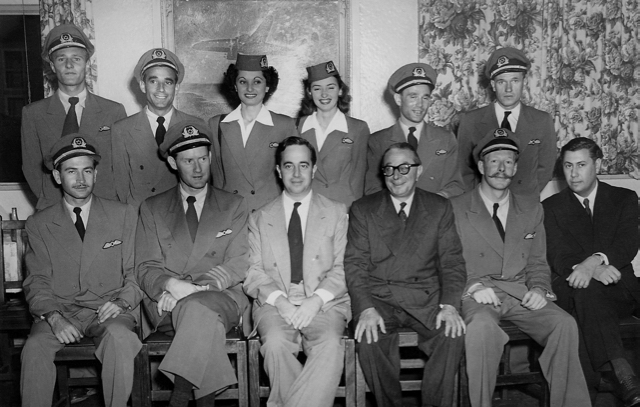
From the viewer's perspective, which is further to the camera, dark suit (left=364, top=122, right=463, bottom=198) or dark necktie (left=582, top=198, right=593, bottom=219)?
dark suit (left=364, top=122, right=463, bottom=198)

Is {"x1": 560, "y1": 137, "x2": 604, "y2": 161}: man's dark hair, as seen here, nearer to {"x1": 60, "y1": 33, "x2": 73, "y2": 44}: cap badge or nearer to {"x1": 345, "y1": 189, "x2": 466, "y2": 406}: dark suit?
{"x1": 345, "y1": 189, "x2": 466, "y2": 406}: dark suit

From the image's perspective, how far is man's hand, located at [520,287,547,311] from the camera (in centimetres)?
332

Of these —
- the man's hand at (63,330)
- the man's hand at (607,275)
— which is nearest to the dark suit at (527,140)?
the man's hand at (607,275)

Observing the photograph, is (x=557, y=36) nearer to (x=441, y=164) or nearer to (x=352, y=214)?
(x=441, y=164)

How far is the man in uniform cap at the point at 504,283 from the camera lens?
3.15 m

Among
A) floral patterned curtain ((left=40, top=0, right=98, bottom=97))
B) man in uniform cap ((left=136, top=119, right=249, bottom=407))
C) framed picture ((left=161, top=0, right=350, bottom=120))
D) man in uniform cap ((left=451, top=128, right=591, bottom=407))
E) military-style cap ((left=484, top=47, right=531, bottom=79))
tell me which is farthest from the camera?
framed picture ((left=161, top=0, right=350, bottom=120))

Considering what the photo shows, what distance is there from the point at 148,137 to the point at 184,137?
Result: 435mm

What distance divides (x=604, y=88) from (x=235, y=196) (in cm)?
318

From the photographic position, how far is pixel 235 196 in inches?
138

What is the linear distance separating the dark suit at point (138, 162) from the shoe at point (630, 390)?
275cm

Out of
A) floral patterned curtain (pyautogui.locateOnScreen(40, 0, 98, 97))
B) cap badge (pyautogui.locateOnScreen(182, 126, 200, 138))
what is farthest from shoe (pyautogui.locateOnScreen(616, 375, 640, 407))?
floral patterned curtain (pyautogui.locateOnScreen(40, 0, 98, 97))

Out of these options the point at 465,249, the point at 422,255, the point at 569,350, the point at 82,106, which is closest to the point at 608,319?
the point at 569,350

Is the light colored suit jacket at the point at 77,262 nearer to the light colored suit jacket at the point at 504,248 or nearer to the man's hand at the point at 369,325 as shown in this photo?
the man's hand at the point at 369,325

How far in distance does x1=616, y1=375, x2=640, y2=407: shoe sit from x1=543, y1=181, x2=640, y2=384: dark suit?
12 cm
